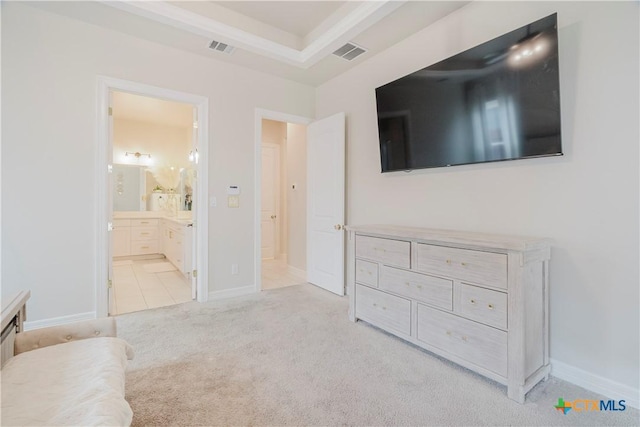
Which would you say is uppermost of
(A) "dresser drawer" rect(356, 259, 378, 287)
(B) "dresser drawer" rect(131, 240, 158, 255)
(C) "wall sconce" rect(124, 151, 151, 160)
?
(C) "wall sconce" rect(124, 151, 151, 160)

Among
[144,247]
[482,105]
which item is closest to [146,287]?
[144,247]

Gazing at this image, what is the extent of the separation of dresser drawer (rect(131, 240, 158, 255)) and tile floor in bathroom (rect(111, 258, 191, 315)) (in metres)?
0.43

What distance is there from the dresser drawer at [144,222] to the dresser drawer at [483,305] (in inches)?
247

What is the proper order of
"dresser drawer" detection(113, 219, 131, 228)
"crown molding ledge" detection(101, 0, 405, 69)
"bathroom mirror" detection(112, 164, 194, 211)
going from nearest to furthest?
"crown molding ledge" detection(101, 0, 405, 69) < "dresser drawer" detection(113, 219, 131, 228) < "bathroom mirror" detection(112, 164, 194, 211)

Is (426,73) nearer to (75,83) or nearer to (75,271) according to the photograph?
(75,83)

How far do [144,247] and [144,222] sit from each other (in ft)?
1.73

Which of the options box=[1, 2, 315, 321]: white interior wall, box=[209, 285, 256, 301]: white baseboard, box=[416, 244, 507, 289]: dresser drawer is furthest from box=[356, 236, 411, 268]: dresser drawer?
box=[1, 2, 315, 321]: white interior wall

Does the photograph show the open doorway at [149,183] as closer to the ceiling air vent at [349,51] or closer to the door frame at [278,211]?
Answer: the door frame at [278,211]

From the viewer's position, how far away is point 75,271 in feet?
9.12

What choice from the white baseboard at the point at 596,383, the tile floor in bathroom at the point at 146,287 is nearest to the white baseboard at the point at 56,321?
the tile floor in bathroom at the point at 146,287

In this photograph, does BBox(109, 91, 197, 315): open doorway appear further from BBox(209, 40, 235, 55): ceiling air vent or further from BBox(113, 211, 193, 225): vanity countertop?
BBox(209, 40, 235, 55): ceiling air vent

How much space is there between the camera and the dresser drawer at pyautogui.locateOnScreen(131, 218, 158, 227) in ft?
20.2

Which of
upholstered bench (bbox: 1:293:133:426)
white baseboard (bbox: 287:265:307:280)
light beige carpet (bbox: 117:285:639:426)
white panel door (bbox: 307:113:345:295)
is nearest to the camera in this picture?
upholstered bench (bbox: 1:293:133:426)

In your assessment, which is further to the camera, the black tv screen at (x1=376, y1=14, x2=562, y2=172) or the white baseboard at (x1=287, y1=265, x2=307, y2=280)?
the white baseboard at (x1=287, y1=265, x2=307, y2=280)
